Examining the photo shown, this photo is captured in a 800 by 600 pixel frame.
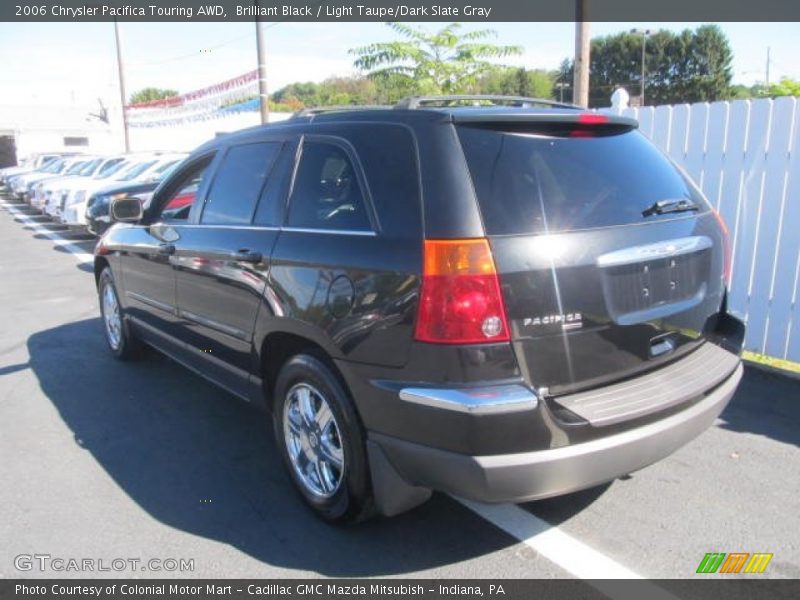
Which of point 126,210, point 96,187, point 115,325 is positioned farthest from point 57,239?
point 126,210

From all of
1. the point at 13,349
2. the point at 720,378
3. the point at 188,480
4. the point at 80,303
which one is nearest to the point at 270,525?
the point at 188,480

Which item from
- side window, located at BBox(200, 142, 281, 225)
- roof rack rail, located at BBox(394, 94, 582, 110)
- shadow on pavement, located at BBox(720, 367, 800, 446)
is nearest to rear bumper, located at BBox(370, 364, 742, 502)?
roof rack rail, located at BBox(394, 94, 582, 110)

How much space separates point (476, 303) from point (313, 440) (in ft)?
4.03

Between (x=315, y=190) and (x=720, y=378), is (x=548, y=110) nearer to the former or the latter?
(x=315, y=190)

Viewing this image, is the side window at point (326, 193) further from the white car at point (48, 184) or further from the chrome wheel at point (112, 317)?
the white car at point (48, 184)

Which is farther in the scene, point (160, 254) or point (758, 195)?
point (758, 195)

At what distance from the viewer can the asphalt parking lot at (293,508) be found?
2830 millimetres

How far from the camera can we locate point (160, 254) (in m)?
4.41

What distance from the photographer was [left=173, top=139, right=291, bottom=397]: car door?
3.37 m

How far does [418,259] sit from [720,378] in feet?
5.02

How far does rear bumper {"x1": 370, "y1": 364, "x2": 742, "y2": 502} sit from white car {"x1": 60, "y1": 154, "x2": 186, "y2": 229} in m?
12.8

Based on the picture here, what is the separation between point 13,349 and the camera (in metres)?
6.14
